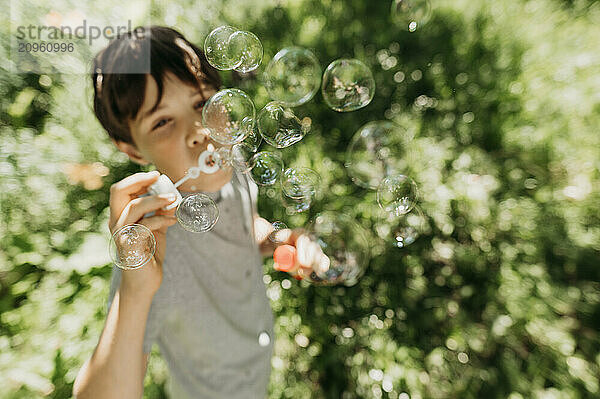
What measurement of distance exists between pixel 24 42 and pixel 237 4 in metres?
1.36

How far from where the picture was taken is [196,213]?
1.17 m

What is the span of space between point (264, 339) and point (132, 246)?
798mm

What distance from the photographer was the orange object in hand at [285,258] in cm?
139

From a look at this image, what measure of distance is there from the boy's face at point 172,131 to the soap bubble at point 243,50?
0.28 meters

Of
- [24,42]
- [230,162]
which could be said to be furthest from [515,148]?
[24,42]

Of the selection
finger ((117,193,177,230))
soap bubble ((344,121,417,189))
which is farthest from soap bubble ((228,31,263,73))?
finger ((117,193,177,230))

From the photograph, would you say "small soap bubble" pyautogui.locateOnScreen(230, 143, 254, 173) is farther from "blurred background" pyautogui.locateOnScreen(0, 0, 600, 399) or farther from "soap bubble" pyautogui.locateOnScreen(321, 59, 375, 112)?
"blurred background" pyautogui.locateOnScreen(0, 0, 600, 399)

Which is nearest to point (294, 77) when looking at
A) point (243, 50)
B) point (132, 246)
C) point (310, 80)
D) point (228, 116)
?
point (310, 80)

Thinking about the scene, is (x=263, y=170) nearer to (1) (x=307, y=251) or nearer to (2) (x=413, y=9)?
(1) (x=307, y=251)

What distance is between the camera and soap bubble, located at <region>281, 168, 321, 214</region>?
1503 mm

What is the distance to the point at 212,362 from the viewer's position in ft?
4.86

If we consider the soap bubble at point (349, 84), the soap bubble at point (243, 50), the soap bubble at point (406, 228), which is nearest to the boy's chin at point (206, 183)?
the soap bubble at point (243, 50)

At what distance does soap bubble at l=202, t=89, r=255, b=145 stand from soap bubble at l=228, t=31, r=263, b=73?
187 mm

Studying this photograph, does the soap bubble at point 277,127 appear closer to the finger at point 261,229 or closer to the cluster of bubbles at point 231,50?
the cluster of bubbles at point 231,50
